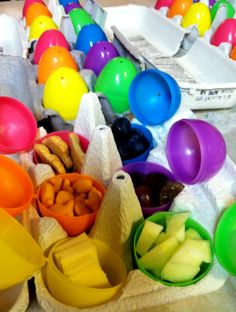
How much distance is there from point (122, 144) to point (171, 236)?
0.64 ft

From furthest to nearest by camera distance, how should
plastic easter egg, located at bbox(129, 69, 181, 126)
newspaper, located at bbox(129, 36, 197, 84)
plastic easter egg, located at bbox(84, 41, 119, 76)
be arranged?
1. newspaper, located at bbox(129, 36, 197, 84)
2. plastic easter egg, located at bbox(84, 41, 119, 76)
3. plastic easter egg, located at bbox(129, 69, 181, 126)

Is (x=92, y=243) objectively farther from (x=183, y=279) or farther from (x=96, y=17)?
(x=96, y=17)

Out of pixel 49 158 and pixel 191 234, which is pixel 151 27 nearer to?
pixel 49 158

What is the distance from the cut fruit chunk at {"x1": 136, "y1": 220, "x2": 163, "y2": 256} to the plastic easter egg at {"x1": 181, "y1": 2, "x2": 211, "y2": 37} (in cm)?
69

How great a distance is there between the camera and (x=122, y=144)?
55cm

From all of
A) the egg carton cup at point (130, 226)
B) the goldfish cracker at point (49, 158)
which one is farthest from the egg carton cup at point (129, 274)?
the goldfish cracker at point (49, 158)

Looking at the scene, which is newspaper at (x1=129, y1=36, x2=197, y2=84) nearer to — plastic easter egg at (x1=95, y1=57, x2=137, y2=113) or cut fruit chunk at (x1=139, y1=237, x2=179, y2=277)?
plastic easter egg at (x1=95, y1=57, x2=137, y2=113)

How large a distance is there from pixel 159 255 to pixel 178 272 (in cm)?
2

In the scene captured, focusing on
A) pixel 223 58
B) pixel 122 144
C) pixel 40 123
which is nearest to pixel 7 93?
pixel 40 123

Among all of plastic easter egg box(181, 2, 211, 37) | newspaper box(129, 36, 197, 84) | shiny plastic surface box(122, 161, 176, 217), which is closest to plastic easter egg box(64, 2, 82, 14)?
newspaper box(129, 36, 197, 84)

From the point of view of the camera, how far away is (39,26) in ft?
2.84

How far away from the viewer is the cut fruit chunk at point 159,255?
0.37 metres

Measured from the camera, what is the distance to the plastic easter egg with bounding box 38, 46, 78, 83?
688 mm

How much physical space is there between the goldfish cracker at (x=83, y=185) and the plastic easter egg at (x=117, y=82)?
8.8 inches
